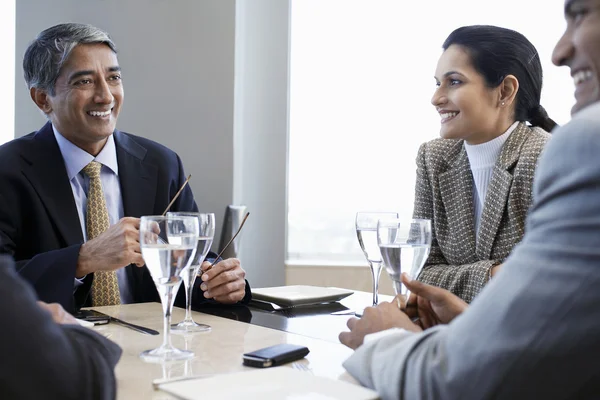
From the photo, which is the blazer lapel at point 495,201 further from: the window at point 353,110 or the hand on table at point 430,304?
the window at point 353,110

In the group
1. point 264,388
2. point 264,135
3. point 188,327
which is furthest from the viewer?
point 264,135

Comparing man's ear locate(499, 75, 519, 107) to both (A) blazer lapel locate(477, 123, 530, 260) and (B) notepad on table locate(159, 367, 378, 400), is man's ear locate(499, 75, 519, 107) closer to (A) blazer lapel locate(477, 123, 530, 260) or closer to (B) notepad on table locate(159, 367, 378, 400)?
(A) blazer lapel locate(477, 123, 530, 260)

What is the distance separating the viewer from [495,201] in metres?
2.44

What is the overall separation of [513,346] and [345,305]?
1.21m

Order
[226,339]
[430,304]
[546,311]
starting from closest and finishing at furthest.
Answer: [546,311], [430,304], [226,339]

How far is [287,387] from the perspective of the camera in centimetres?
93

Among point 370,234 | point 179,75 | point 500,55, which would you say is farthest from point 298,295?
point 179,75

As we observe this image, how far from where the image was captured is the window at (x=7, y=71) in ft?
11.1

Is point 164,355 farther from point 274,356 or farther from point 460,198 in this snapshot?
point 460,198

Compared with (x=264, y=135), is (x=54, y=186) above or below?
below

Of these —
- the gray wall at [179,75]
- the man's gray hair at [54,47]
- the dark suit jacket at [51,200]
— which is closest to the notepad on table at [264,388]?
the dark suit jacket at [51,200]

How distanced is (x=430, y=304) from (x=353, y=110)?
9.28 ft

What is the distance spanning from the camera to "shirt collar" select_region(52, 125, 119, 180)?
2.41 metres

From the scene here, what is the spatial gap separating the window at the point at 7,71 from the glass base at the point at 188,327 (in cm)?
229
